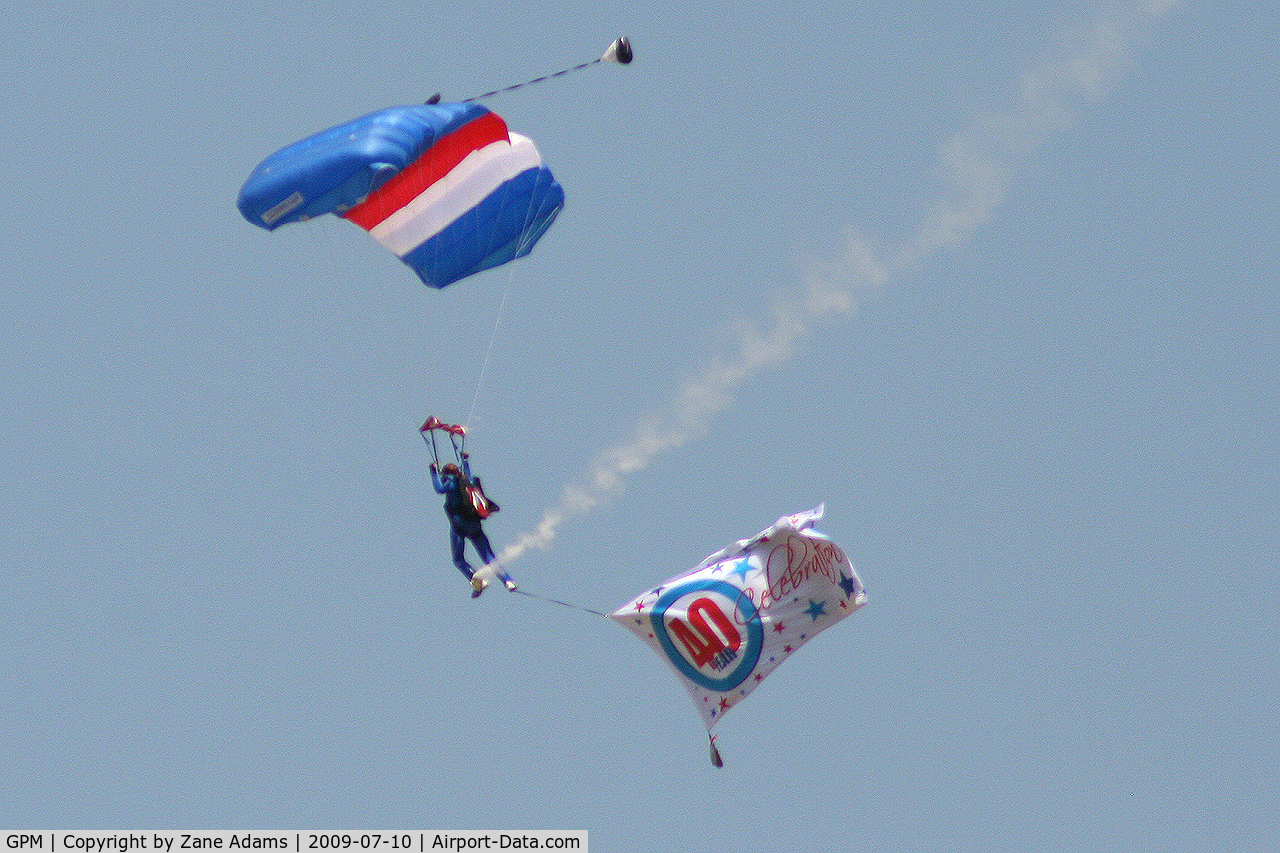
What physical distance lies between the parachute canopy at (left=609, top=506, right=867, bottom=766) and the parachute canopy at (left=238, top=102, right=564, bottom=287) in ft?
13.0

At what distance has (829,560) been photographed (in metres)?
24.2

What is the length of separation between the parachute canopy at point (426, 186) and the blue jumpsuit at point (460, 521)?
2230 mm

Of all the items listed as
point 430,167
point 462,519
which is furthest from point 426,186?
point 462,519

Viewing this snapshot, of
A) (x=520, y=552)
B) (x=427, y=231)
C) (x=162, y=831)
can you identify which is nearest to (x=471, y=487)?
(x=520, y=552)

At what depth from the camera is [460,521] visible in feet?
78.4

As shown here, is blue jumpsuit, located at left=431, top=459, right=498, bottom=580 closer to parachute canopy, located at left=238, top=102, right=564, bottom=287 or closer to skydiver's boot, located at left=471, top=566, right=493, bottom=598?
skydiver's boot, located at left=471, top=566, right=493, bottom=598

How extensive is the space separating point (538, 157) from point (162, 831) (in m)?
7.84

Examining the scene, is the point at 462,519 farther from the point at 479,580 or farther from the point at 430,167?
the point at 430,167

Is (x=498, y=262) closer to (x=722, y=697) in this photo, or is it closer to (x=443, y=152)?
(x=443, y=152)

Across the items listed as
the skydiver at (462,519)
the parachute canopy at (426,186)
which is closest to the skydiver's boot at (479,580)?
the skydiver at (462,519)

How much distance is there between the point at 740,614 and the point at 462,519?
293 centimetres

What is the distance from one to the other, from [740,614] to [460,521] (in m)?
2.94

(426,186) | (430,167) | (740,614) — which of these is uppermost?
(430,167)

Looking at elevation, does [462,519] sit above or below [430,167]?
below
